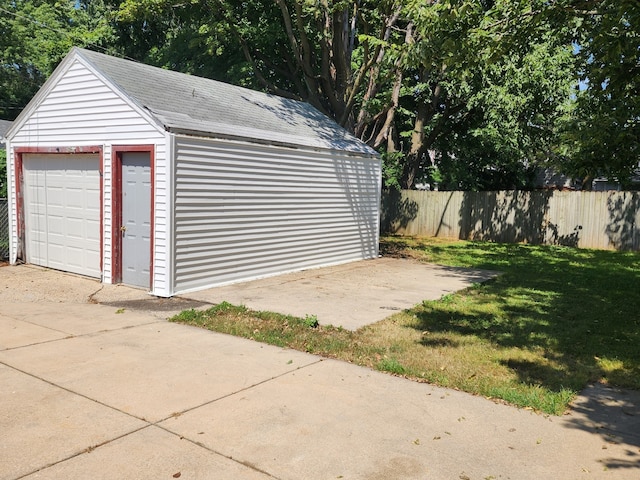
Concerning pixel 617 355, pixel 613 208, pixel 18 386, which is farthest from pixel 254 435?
pixel 613 208

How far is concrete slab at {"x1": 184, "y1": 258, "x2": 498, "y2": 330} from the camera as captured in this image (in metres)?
8.39

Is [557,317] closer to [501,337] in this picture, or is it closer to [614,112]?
[501,337]

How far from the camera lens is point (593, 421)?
4.53 m

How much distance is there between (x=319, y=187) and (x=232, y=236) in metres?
3.10

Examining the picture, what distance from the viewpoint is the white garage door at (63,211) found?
10541 mm

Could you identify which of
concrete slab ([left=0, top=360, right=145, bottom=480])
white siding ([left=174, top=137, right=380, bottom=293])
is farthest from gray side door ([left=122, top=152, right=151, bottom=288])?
concrete slab ([left=0, top=360, right=145, bottom=480])

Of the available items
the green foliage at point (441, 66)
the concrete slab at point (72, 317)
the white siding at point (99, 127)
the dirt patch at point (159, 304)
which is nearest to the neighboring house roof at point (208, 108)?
the white siding at point (99, 127)

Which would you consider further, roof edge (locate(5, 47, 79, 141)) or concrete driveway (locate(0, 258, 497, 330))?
roof edge (locate(5, 47, 79, 141))

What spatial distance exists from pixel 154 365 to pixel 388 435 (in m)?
2.70

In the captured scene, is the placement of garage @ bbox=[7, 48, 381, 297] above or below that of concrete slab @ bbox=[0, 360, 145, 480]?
above

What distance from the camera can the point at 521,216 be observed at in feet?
68.5

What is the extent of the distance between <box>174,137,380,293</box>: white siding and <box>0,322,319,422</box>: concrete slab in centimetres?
286

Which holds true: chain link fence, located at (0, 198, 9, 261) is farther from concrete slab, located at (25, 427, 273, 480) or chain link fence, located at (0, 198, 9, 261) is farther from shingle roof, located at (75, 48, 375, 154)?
concrete slab, located at (25, 427, 273, 480)

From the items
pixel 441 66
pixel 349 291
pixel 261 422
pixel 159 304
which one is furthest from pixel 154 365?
pixel 441 66
